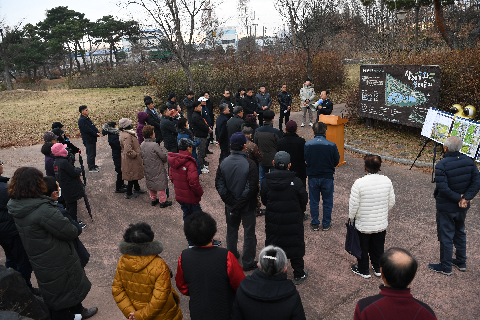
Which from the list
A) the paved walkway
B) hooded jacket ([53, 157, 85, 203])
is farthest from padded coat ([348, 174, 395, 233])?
hooded jacket ([53, 157, 85, 203])

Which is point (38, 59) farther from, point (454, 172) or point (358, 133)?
point (454, 172)

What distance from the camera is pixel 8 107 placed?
24172 mm

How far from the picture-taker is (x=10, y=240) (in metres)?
4.22

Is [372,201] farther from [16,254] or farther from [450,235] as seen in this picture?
[16,254]

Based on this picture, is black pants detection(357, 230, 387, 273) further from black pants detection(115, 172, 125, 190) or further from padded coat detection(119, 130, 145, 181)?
black pants detection(115, 172, 125, 190)

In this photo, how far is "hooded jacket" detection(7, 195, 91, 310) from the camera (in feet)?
10.7

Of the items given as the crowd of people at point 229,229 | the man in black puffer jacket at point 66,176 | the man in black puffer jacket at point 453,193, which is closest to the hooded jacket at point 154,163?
→ the crowd of people at point 229,229

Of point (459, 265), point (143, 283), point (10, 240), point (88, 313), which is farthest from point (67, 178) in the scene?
point (459, 265)

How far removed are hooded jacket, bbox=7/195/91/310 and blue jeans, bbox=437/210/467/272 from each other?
4.40 m

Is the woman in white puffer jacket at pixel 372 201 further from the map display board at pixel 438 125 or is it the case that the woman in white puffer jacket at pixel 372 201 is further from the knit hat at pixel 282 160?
the map display board at pixel 438 125

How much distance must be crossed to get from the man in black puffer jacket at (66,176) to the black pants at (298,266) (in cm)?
381

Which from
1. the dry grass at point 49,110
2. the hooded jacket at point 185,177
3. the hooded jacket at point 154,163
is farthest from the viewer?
the dry grass at point 49,110

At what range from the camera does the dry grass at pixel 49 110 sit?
15.5 meters

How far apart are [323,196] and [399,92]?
259 inches
